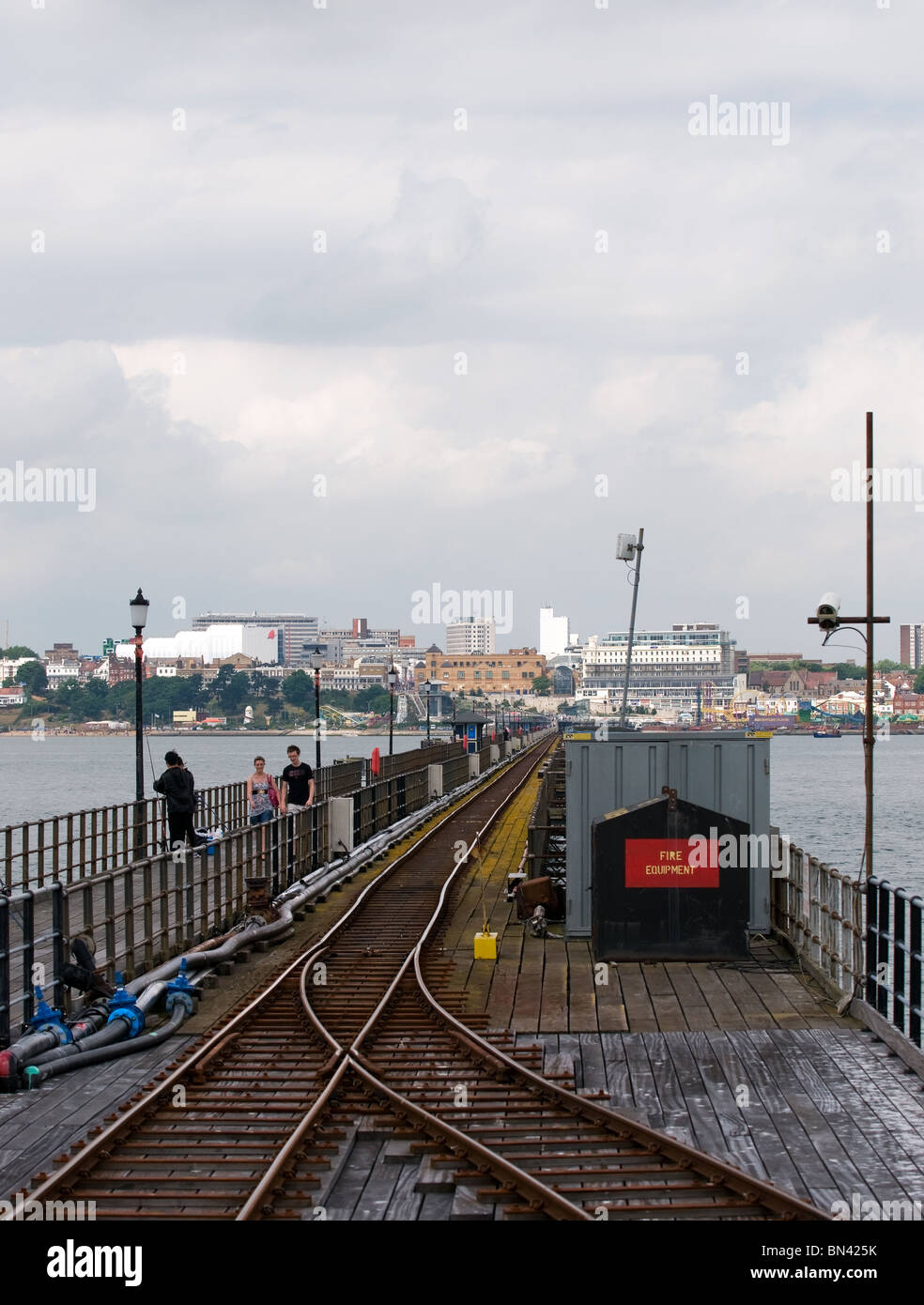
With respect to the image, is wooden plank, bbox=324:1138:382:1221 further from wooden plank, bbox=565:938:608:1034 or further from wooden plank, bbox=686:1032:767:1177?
wooden plank, bbox=565:938:608:1034

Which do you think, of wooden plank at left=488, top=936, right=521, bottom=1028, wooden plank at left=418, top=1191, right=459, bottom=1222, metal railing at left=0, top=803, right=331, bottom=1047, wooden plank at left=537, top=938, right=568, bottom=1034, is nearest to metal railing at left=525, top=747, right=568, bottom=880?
wooden plank at left=537, top=938, right=568, bottom=1034

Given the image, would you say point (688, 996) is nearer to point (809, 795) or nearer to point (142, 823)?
point (142, 823)

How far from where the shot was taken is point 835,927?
44.8 feet

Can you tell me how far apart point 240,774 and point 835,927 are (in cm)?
11829

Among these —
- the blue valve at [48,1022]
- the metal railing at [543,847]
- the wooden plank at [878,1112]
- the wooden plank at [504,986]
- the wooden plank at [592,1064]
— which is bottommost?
the wooden plank at [504,986]

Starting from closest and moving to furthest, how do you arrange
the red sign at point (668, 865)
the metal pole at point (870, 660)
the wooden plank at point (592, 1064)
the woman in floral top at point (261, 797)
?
the wooden plank at point (592, 1064) < the metal pole at point (870, 660) < the red sign at point (668, 865) < the woman in floral top at point (261, 797)

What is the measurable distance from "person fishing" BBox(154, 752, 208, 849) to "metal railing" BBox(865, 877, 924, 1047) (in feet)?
41.6

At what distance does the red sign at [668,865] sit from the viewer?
1461cm

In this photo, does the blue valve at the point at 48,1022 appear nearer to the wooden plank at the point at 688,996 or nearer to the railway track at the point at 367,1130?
the railway track at the point at 367,1130

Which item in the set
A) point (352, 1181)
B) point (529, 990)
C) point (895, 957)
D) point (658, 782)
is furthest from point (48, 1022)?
point (658, 782)

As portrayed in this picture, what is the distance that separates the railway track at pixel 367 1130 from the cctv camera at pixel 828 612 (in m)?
5.85

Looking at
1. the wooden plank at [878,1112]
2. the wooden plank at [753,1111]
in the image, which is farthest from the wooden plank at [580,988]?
the wooden plank at [878,1112]

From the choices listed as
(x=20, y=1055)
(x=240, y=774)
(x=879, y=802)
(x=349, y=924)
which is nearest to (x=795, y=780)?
(x=879, y=802)
